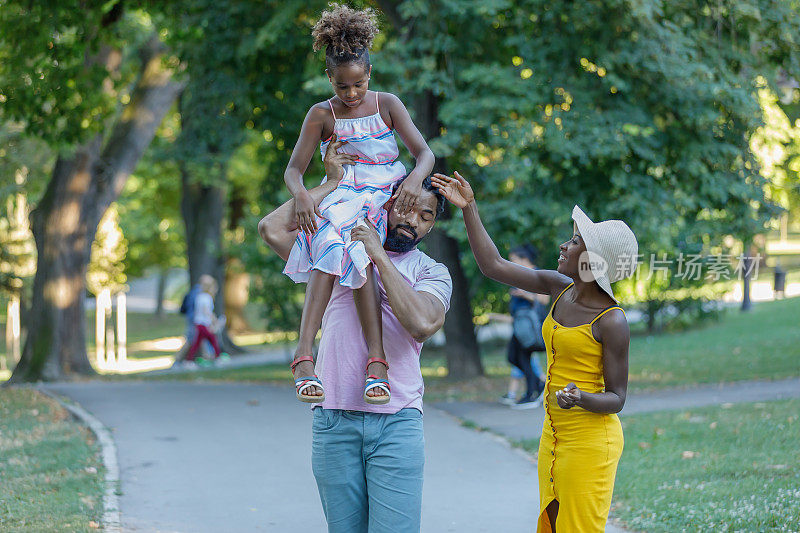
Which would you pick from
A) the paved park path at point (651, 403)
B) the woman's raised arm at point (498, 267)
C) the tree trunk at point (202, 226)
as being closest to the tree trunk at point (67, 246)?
the tree trunk at point (202, 226)

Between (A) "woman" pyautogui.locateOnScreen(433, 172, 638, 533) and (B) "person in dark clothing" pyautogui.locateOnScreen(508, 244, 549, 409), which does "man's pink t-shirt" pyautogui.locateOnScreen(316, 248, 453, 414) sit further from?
(B) "person in dark clothing" pyautogui.locateOnScreen(508, 244, 549, 409)

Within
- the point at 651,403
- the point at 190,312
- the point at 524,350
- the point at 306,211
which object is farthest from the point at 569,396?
the point at 190,312

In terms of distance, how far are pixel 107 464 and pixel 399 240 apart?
554cm

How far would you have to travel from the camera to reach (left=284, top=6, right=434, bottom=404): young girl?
344 cm

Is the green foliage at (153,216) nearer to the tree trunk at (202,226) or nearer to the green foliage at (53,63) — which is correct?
the tree trunk at (202,226)

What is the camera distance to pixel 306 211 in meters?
3.61

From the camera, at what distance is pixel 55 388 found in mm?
14328

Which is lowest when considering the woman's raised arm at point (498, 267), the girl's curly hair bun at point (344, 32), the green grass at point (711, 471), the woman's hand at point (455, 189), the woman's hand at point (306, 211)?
the green grass at point (711, 471)

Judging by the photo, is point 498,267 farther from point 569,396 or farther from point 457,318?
point 457,318

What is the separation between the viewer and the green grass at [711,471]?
20.2ft

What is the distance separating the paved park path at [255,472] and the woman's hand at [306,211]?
3.44m

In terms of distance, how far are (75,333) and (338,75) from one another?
15.7 metres

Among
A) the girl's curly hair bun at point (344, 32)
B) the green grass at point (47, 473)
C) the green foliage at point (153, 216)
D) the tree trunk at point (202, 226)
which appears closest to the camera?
the girl's curly hair bun at point (344, 32)

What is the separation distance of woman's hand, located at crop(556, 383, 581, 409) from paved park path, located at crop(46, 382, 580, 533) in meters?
2.86
